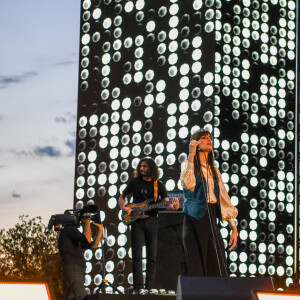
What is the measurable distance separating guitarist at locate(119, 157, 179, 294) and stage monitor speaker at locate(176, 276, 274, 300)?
139 inches

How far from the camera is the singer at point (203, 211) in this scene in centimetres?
462

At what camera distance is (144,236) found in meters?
7.21

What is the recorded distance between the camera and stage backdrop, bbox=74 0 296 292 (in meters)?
13.8

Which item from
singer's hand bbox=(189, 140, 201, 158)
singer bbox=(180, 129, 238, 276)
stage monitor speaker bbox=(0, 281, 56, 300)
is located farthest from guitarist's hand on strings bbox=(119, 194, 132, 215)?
stage monitor speaker bbox=(0, 281, 56, 300)

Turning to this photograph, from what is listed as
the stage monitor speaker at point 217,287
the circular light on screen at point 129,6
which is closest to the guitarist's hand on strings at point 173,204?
the stage monitor speaker at point 217,287

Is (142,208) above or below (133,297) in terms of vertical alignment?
above

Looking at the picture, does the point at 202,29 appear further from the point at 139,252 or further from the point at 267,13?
the point at 139,252

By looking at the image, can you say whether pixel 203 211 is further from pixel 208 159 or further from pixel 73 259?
pixel 73 259

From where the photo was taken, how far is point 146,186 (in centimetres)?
727

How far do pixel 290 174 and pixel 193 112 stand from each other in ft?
9.25

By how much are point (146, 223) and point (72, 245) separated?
0.91m

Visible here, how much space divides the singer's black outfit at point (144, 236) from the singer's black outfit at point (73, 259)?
23.7 inches

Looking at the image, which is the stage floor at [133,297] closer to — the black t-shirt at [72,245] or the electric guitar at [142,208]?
the black t-shirt at [72,245]

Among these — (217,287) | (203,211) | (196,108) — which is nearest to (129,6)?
(196,108)
